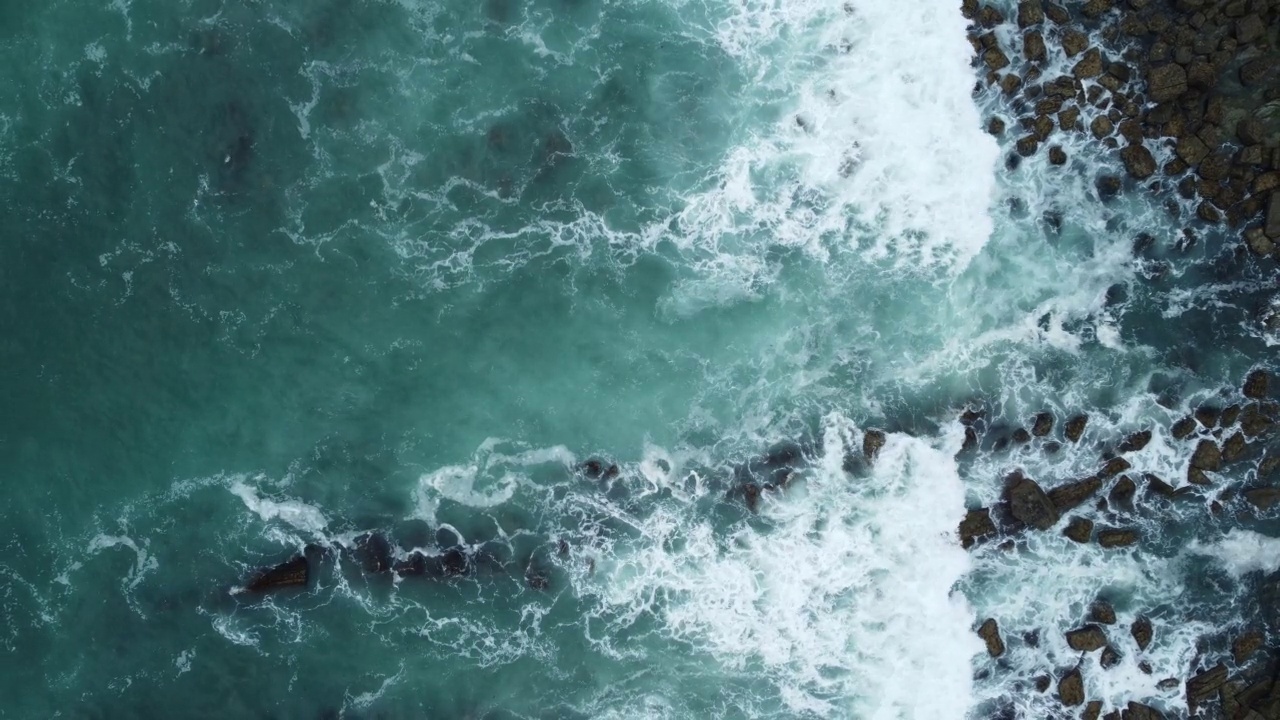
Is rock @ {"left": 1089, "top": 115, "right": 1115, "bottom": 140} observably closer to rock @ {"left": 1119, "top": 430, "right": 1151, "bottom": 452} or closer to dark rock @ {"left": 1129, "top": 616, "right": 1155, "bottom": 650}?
rock @ {"left": 1119, "top": 430, "right": 1151, "bottom": 452}

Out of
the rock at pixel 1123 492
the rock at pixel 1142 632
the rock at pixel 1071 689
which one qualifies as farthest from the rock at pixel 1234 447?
the rock at pixel 1071 689

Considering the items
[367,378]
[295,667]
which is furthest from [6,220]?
[295,667]

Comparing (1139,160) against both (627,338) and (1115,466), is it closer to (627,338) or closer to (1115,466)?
(1115,466)

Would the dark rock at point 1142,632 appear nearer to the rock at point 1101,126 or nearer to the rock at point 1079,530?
the rock at point 1079,530

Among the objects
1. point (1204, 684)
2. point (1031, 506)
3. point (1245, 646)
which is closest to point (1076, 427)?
point (1031, 506)

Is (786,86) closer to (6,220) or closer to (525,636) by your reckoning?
(525,636)
